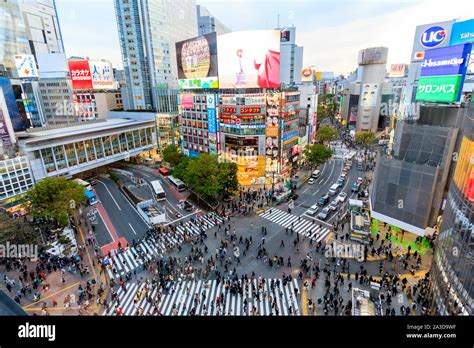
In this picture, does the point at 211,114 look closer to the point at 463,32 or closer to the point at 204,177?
the point at 204,177

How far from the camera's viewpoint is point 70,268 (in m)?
27.2

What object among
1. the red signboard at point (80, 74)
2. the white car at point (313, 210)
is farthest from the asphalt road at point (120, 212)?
the red signboard at point (80, 74)

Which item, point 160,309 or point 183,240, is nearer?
point 160,309

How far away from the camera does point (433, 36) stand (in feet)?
145

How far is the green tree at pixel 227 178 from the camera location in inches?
1634

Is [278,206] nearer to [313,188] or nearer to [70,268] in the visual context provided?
[313,188]

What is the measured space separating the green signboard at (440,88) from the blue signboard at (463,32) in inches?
228

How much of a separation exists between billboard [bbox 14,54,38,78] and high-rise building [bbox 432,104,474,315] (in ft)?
340

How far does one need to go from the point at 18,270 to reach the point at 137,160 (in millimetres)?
43328

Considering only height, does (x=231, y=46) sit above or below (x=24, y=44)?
below

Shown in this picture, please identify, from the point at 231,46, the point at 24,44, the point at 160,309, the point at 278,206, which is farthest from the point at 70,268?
the point at 24,44

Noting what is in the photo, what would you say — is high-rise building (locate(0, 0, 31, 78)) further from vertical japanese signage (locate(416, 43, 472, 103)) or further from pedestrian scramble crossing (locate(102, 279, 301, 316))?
vertical japanese signage (locate(416, 43, 472, 103))

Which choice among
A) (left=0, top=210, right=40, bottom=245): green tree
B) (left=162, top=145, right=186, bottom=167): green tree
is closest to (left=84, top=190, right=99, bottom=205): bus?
(left=0, top=210, right=40, bottom=245): green tree

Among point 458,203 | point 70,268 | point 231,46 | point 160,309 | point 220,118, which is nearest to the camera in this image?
point 458,203
